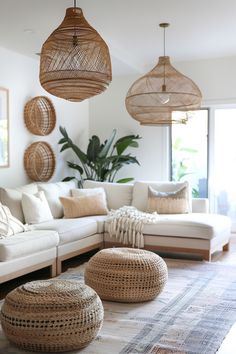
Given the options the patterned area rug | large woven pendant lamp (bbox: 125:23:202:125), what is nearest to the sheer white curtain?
large woven pendant lamp (bbox: 125:23:202:125)

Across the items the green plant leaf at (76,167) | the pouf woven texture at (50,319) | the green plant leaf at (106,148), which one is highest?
the green plant leaf at (106,148)

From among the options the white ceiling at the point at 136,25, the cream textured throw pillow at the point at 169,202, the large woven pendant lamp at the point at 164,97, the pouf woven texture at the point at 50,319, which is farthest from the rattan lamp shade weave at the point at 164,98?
the pouf woven texture at the point at 50,319

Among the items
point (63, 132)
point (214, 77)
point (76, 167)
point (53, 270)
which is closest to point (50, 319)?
point (53, 270)

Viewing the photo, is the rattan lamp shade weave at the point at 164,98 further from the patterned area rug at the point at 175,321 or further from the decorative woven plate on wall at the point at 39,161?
the patterned area rug at the point at 175,321

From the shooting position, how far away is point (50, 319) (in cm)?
272

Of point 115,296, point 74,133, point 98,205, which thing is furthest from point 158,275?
point 74,133

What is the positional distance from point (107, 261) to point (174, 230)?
1603mm

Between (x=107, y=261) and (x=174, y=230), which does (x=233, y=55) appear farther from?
(x=107, y=261)

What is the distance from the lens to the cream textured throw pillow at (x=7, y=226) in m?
4.26

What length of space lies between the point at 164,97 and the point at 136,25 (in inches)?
32.4

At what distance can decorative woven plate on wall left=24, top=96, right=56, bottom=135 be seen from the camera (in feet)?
20.0

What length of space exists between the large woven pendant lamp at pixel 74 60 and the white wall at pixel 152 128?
3.64 metres

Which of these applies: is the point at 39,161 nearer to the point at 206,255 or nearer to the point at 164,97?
the point at 164,97

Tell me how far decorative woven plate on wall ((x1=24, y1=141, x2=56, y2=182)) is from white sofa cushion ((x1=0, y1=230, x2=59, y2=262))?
1767 mm
